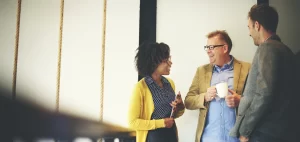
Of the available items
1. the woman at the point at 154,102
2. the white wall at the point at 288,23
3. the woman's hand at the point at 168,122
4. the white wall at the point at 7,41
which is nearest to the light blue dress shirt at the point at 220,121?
the woman at the point at 154,102

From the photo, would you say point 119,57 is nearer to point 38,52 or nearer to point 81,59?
point 81,59

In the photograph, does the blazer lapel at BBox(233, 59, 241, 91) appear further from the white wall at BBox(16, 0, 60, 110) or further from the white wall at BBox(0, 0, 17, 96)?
the white wall at BBox(0, 0, 17, 96)

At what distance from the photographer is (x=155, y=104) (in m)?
1.94

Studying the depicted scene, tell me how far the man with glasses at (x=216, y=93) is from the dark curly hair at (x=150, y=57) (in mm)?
397

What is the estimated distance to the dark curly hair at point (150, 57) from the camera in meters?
2.00

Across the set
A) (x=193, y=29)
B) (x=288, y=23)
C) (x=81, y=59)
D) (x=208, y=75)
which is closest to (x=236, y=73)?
(x=208, y=75)

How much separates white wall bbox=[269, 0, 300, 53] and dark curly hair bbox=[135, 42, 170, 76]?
1249 millimetres

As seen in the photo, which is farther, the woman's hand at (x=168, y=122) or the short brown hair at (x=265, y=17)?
the woman's hand at (x=168, y=122)

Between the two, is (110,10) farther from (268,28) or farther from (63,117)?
(268,28)

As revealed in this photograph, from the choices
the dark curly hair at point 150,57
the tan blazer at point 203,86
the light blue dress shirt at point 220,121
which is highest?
the dark curly hair at point 150,57

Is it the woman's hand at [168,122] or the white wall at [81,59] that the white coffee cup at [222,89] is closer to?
the woman's hand at [168,122]

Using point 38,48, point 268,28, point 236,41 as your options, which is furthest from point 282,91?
point 38,48

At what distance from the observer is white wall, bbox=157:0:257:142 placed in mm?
2482

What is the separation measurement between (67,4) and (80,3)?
106mm
